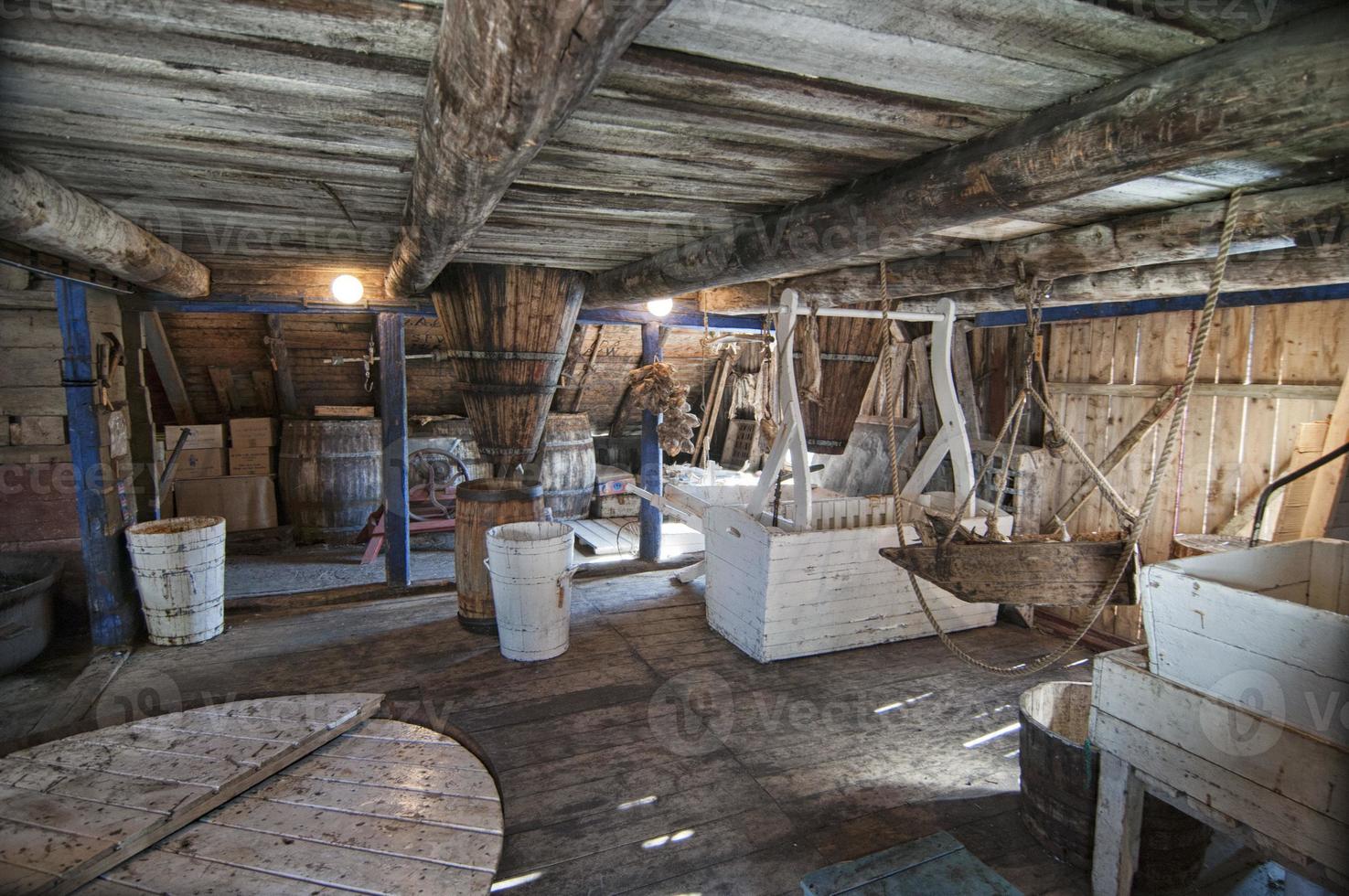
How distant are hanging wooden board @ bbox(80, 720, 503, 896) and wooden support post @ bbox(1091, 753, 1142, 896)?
207 centimetres

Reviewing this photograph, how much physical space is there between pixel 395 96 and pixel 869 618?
4.14 meters

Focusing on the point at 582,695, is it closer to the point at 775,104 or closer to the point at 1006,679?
the point at 1006,679

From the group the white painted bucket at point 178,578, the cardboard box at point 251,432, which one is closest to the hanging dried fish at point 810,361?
the white painted bucket at point 178,578

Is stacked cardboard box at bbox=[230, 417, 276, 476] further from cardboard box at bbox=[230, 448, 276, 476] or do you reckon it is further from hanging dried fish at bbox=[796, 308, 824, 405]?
hanging dried fish at bbox=[796, 308, 824, 405]

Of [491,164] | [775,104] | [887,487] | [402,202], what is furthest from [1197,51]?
[887,487]

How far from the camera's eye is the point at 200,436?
A: 7.91m

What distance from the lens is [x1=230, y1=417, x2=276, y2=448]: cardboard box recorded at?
26.6ft

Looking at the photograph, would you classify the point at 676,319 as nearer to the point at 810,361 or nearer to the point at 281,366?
the point at 810,361

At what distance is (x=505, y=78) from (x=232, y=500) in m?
8.57

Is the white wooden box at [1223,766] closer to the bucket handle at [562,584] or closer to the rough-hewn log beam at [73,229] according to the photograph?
the bucket handle at [562,584]

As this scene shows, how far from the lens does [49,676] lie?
4262 mm

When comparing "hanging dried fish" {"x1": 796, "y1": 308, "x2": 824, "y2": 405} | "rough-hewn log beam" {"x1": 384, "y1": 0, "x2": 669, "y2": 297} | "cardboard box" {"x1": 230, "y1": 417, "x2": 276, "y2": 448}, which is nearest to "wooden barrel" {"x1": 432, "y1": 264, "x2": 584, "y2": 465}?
"hanging dried fish" {"x1": 796, "y1": 308, "x2": 824, "y2": 405}

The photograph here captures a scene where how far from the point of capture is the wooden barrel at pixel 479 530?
4.89 metres

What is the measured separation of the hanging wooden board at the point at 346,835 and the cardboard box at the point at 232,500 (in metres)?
6.51
